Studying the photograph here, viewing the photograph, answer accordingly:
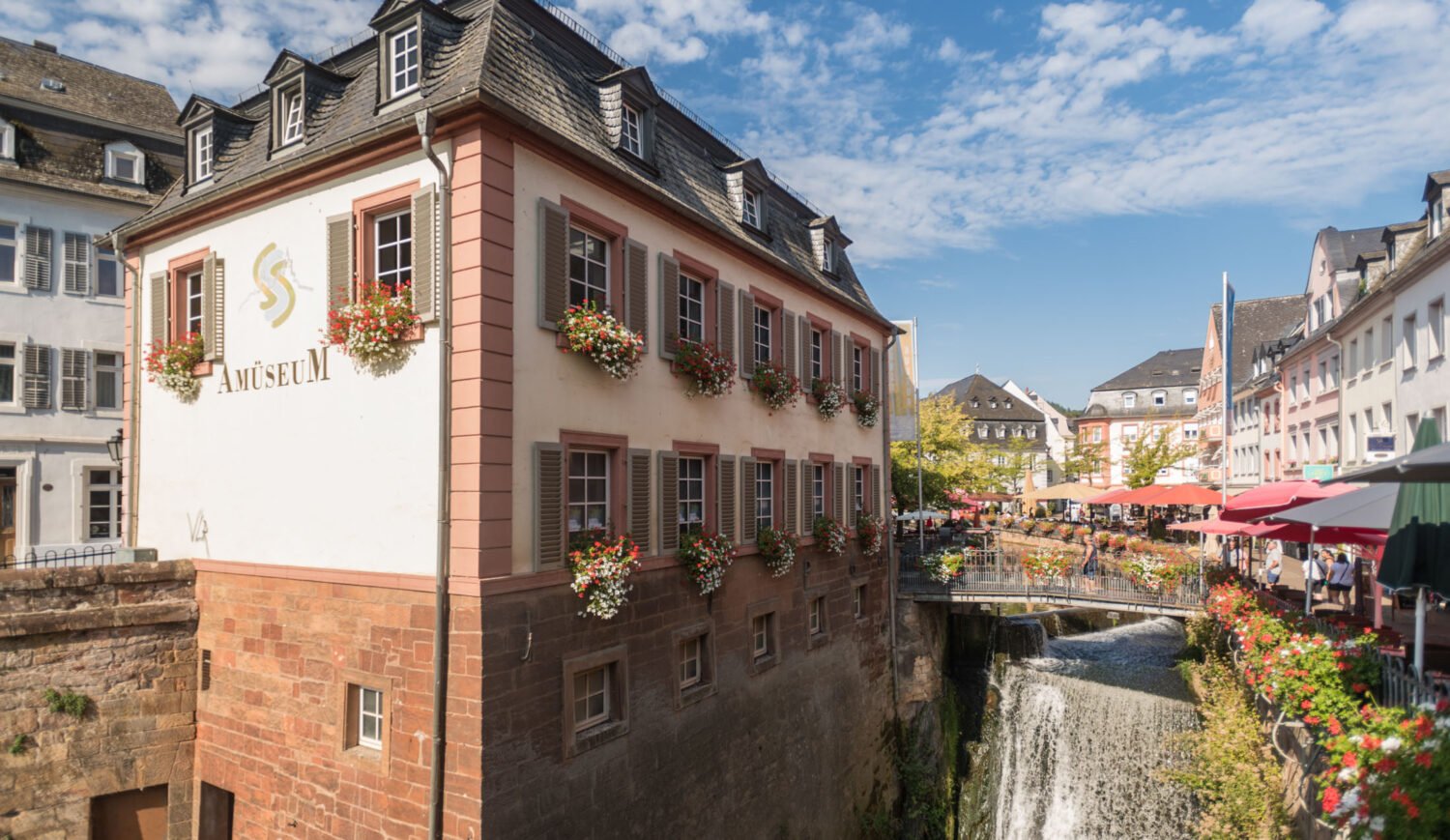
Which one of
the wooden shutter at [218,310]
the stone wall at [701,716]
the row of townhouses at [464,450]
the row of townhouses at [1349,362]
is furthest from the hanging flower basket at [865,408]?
the wooden shutter at [218,310]

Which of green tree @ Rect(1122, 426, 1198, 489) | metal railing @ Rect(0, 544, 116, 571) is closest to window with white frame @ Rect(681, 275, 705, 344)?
metal railing @ Rect(0, 544, 116, 571)

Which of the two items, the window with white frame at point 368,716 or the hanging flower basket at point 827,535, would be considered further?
the hanging flower basket at point 827,535

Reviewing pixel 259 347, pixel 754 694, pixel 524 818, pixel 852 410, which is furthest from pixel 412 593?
pixel 852 410

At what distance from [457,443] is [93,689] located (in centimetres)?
618

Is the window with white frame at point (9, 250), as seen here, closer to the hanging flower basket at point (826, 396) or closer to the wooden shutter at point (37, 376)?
the wooden shutter at point (37, 376)

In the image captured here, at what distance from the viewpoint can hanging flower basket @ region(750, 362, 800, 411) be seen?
1366cm

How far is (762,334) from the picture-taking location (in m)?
14.6

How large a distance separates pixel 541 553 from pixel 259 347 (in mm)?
4562

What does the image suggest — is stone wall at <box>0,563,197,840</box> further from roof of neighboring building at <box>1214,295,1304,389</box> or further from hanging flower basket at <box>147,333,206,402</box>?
roof of neighboring building at <box>1214,295,1304,389</box>

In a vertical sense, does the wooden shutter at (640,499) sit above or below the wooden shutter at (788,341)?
below

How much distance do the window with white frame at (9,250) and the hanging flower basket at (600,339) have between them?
47.5ft

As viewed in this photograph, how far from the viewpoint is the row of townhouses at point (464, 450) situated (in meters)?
8.43

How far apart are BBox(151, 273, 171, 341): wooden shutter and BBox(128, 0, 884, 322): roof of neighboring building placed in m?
0.82

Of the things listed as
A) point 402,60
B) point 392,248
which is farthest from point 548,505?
point 402,60
